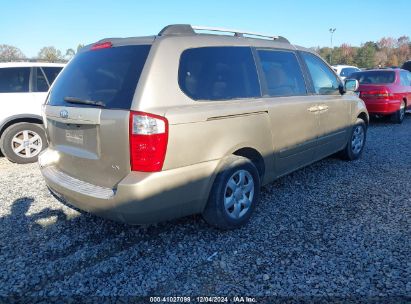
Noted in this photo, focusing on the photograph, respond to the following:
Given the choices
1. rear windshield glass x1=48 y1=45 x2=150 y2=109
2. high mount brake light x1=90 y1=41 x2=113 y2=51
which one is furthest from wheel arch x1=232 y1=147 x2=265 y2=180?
high mount brake light x1=90 y1=41 x2=113 y2=51

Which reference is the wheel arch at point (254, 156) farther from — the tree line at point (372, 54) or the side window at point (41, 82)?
the tree line at point (372, 54)

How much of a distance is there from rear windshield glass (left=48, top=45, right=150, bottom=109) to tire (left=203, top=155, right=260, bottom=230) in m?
1.12

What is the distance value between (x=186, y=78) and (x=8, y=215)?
2.62 meters

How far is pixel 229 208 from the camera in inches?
127

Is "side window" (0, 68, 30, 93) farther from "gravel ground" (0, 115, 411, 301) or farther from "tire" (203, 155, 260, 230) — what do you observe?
"tire" (203, 155, 260, 230)

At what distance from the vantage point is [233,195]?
10.6 feet

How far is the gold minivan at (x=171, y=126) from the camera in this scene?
253cm

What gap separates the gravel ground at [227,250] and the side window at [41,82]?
2480 mm

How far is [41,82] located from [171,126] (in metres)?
4.63

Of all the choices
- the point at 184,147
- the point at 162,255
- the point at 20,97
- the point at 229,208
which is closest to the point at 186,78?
the point at 184,147

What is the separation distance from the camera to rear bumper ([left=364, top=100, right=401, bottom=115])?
9250 mm

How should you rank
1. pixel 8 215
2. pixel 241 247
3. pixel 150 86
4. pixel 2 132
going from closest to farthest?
pixel 150 86 → pixel 241 247 → pixel 8 215 → pixel 2 132

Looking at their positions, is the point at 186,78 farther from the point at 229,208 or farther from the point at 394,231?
the point at 394,231

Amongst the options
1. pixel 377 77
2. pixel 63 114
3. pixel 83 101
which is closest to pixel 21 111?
pixel 63 114
